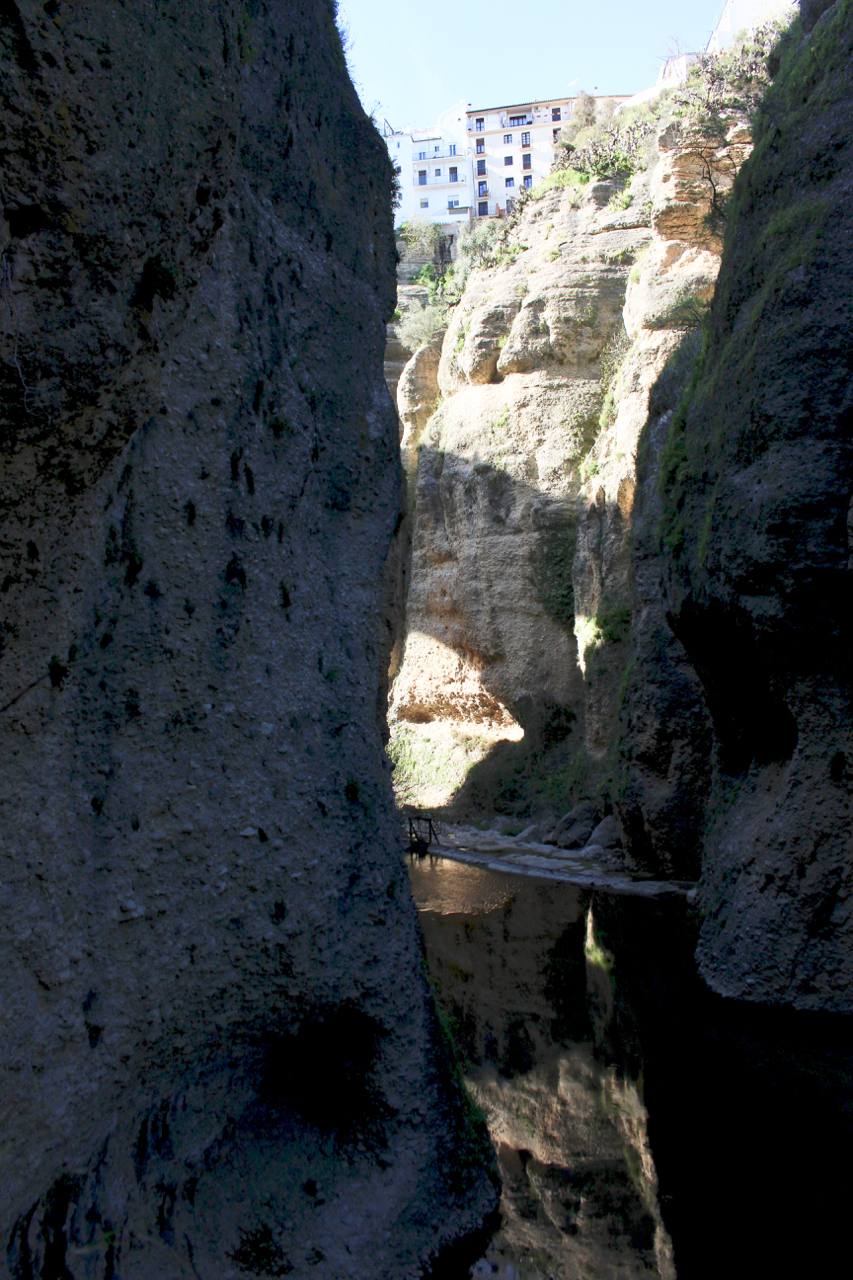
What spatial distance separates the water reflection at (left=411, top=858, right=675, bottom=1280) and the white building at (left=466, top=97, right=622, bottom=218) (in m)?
49.6

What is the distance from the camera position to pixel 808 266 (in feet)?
25.6

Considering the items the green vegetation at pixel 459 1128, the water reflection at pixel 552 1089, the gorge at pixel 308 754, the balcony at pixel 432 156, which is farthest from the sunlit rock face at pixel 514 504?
the balcony at pixel 432 156

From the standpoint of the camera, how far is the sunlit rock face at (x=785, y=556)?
7.38 metres

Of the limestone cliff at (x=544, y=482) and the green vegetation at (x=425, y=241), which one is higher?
the green vegetation at (x=425, y=241)

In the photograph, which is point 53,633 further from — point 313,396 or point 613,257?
point 613,257

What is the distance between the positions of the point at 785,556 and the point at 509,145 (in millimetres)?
54438

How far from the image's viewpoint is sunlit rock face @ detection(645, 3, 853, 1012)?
7383 millimetres

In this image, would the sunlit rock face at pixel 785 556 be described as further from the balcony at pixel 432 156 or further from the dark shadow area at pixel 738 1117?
the balcony at pixel 432 156

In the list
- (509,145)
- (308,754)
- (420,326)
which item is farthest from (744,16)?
(509,145)

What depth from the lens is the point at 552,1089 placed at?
638 cm

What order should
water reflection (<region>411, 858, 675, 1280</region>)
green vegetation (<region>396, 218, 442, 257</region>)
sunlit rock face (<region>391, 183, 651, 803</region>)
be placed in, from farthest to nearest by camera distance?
green vegetation (<region>396, 218, 442, 257</region>)
sunlit rock face (<region>391, 183, 651, 803</region>)
water reflection (<region>411, 858, 675, 1280</region>)

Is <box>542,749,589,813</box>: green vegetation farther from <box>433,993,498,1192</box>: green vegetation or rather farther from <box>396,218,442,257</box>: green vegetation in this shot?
<box>396,218,442,257</box>: green vegetation

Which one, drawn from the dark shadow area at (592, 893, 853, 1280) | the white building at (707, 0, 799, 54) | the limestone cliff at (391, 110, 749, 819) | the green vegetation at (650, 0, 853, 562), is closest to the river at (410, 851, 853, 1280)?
the dark shadow area at (592, 893, 853, 1280)

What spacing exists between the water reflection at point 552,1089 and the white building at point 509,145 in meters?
49.6
